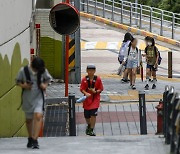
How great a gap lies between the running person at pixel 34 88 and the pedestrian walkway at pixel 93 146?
496 millimetres

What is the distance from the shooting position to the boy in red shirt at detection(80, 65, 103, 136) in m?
14.3

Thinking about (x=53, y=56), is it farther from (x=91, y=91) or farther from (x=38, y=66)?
(x=38, y=66)

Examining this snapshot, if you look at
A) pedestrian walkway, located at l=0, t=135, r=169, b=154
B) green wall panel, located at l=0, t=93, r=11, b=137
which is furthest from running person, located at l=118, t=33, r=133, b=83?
pedestrian walkway, located at l=0, t=135, r=169, b=154

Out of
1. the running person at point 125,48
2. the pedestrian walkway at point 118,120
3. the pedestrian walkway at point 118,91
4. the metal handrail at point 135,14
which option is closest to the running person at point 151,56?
the pedestrian walkway at point 118,91

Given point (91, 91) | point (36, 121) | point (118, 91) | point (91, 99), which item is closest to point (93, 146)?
point (36, 121)

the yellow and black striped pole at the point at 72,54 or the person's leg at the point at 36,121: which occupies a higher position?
the person's leg at the point at 36,121

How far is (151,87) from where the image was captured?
71.6 feet

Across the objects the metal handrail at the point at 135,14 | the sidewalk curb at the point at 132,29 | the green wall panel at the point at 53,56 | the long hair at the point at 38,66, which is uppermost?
the long hair at the point at 38,66

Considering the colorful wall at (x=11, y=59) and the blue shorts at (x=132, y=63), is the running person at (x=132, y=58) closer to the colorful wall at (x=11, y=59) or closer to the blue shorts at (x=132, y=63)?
the blue shorts at (x=132, y=63)

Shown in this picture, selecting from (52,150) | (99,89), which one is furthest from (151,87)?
(52,150)

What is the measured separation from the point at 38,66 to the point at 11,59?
378 cm

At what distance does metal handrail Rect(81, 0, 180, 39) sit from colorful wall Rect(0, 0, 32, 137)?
759 inches

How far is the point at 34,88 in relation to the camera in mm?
10680

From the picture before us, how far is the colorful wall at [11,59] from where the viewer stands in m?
13.4
